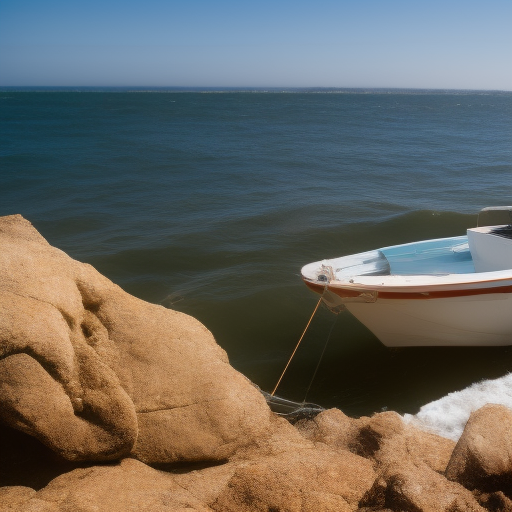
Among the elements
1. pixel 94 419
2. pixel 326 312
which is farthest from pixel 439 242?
pixel 94 419

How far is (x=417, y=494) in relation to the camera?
3879 millimetres

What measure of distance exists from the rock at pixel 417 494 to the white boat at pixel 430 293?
12.4 feet

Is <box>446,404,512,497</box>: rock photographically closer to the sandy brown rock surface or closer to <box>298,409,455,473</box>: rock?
the sandy brown rock surface

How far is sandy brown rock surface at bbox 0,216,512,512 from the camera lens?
3918 mm

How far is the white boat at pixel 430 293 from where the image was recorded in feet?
25.4

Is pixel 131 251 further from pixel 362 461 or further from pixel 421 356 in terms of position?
pixel 362 461

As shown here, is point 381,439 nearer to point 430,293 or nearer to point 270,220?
point 430,293

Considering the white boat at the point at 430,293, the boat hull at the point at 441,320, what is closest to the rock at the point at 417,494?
the white boat at the point at 430,293

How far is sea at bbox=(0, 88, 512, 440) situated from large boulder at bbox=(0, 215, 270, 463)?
2.94 m

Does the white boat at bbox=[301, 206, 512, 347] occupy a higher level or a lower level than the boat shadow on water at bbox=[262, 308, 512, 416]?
higher

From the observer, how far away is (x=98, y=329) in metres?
5.20

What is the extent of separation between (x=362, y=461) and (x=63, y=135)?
42957 mm

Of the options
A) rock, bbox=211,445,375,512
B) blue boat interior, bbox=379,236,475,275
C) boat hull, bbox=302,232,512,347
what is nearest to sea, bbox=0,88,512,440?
boat hull, bbox=302,232,512,347

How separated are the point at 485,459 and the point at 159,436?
9.31 feet
